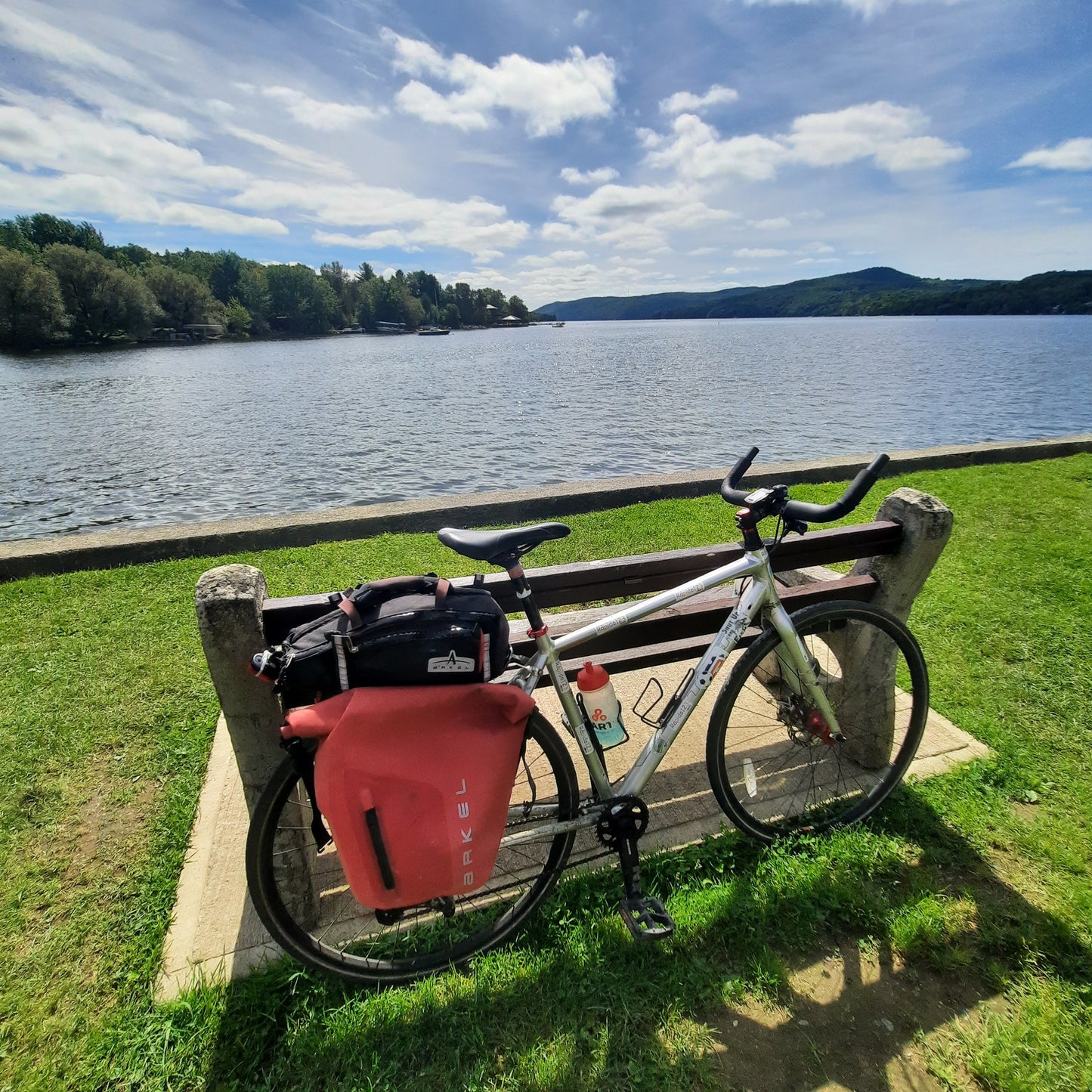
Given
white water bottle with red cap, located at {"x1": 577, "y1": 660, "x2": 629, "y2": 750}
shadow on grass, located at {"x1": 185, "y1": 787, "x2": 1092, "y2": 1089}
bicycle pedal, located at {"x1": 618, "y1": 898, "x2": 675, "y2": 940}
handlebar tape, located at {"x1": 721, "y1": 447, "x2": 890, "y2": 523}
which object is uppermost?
handlebar tape, located at {"x1": 721, "y1": 447, "x2": 890, "y2": 523}

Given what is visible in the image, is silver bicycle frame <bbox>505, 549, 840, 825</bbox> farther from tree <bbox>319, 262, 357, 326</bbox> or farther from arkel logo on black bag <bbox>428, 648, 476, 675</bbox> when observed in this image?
tree <bbox>319, 262, 357, 326</bbox>

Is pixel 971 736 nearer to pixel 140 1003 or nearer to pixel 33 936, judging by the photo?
pixel 140 1003

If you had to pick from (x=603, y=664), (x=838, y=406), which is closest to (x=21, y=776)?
(x=603, y=664)

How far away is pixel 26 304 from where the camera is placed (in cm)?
6091

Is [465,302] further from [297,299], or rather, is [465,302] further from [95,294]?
[95,294]

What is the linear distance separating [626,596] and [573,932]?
4.74 ft

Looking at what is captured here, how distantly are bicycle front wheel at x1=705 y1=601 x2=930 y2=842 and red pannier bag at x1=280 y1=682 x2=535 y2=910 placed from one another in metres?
1.08

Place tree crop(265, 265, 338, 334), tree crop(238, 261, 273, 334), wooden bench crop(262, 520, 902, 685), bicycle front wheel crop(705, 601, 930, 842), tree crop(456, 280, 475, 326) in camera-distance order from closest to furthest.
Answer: wooden bench crop(262, 520, 902, 685)
bicycle front wheel crop(705, 601, 930, 842)
tree crop(238, 261, 273, 334)
tree crop(265, 265, 338, 334)
tree crop(456, 280, 475, 326)

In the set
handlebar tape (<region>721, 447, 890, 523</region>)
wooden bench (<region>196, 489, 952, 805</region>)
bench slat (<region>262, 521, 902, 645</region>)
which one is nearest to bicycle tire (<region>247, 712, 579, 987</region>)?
wooden bench (<region>196, 489, 952, 805</region>)

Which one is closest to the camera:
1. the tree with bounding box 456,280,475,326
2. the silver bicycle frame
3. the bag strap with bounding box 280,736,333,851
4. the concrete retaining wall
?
the bag strap with bounding box 280,736,333,851

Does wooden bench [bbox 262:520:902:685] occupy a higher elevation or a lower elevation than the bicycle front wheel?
higher

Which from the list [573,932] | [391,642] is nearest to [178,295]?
[391,642]

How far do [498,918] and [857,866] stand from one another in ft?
5.31

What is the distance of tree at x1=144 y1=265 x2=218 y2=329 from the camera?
3280 inches
